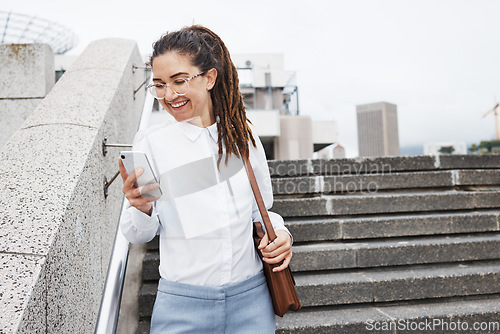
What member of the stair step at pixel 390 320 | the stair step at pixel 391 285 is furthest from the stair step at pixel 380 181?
the stair step at pixel 390 320

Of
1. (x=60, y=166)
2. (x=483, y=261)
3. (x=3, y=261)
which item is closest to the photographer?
(x=3, y=261)

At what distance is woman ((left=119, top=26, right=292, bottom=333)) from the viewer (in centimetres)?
112

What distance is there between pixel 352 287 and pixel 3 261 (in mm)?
2133

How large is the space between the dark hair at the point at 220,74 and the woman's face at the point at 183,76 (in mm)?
21

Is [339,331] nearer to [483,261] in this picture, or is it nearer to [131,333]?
[131,333]

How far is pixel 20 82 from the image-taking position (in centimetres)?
327

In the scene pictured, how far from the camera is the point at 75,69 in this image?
8.64 ft

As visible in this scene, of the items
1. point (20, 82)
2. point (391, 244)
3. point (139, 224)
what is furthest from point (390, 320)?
point (20, 82)

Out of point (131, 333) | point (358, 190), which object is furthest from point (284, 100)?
point (131, 333)

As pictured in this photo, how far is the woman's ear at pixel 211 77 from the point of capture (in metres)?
1.19

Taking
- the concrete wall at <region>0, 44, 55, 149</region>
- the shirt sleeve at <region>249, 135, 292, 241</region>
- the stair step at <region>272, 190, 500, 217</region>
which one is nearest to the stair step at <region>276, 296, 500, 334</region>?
the stair step at <region>272, 190, 500, 217</region>

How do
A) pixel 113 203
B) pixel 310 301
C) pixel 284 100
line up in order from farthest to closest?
pixel 284 100 < pixel 310 301 < pixel 113 203

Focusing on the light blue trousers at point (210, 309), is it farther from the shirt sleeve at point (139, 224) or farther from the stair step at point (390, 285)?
the stair step at point (390, 285)

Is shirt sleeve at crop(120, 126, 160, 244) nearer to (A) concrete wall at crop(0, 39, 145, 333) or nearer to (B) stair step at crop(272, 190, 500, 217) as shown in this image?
(A) concrete wall at crop(0, 39, 145, 333)
